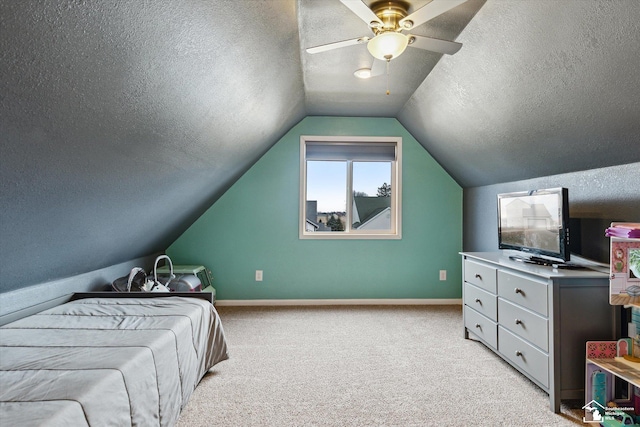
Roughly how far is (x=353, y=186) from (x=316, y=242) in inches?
33.1

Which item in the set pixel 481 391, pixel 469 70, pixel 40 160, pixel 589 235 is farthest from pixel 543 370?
pixel 40 160

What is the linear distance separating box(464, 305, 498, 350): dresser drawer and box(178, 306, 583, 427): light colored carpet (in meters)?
0.12

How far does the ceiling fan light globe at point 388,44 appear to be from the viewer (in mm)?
1731

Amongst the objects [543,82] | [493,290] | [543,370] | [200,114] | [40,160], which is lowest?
[543,370]

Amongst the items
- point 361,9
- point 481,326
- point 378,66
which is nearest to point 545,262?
point 481,326

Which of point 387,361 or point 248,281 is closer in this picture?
point 387,361

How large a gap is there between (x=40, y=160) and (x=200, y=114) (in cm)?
91

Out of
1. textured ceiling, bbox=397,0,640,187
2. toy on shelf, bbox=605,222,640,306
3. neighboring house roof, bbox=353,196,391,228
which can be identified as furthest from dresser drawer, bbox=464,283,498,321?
neighboring house roof, bbox=353,196,391,228

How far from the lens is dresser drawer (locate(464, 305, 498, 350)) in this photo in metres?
2.61

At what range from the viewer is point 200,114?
209 centimetres

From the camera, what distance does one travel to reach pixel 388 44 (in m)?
1.77

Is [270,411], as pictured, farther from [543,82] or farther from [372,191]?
[372,191]

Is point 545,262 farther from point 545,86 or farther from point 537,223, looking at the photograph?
point 545,86

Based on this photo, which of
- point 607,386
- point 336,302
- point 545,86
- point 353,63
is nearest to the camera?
point 607,386
